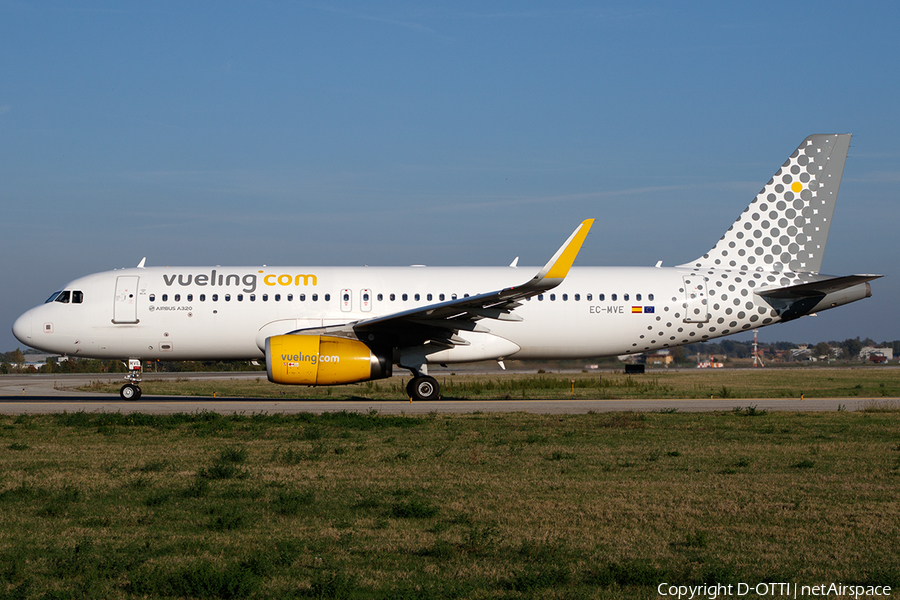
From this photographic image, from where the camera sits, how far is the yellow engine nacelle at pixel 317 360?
63.1ft

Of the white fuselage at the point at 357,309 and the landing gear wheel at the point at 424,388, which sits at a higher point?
the white fuselage at the point at 357,309

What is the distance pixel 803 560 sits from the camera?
5918mm

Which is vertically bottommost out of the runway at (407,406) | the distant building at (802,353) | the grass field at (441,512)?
the grass field at (441,512)

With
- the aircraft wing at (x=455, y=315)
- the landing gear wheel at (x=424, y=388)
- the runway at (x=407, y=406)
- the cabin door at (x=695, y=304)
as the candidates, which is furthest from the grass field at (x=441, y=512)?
the cabin door at (x=695, y=304)

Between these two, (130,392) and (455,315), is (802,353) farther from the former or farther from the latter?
(130,392)

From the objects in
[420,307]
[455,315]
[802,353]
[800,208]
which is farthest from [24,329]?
[802,353]

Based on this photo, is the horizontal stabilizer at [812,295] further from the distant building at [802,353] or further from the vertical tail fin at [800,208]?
the distant building at [802,353]

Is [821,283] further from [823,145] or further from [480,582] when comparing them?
[480,582]

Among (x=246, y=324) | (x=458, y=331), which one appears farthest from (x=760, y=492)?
(x=246, y=324)

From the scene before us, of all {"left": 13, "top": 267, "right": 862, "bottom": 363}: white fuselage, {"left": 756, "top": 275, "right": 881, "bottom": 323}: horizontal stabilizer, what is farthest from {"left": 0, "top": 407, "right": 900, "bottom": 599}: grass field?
{"left": 756, "top": 275, "right": 881, "bottom": 323}: horizontal stabilizer

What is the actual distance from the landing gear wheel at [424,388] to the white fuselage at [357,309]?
2.78 feet

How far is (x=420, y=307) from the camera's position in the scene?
2183 cm

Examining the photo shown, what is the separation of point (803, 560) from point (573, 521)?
1967mm

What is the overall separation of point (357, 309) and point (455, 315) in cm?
314
